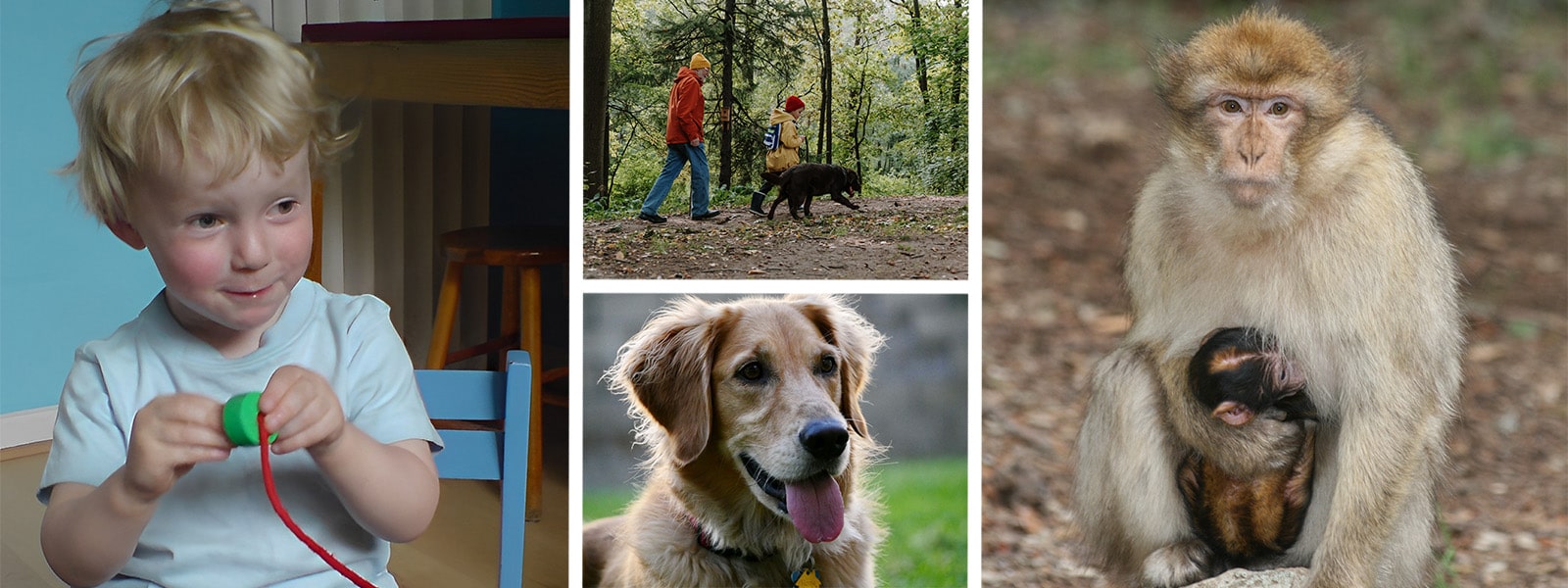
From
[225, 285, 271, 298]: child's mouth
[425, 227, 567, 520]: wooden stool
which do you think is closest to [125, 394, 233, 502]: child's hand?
[225, 285, 271, 298]: child's mouth

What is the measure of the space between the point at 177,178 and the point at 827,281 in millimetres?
907

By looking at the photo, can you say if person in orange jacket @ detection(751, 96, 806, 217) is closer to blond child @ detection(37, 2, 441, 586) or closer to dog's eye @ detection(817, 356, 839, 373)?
dog's eye @ detection(817, 356, 839, 373)

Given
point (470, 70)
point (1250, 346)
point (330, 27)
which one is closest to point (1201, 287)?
A: point (1250, 346)

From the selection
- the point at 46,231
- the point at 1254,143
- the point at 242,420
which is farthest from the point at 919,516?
the point at 46,231

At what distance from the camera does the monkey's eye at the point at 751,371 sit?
65.2 inches

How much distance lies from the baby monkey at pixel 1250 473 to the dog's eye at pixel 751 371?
66 cm

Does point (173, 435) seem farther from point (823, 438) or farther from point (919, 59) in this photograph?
point (919, 59)

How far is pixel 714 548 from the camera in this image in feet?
5.61

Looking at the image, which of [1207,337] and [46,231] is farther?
Result: [46,231]

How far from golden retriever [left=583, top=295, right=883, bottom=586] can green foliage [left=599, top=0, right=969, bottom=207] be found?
0.22 m

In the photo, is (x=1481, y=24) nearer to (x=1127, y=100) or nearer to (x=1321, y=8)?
(x=1321, y=8)

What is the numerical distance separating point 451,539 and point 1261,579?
1553 mm

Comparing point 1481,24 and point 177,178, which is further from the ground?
point 1481,24

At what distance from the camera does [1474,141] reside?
1.87 m
